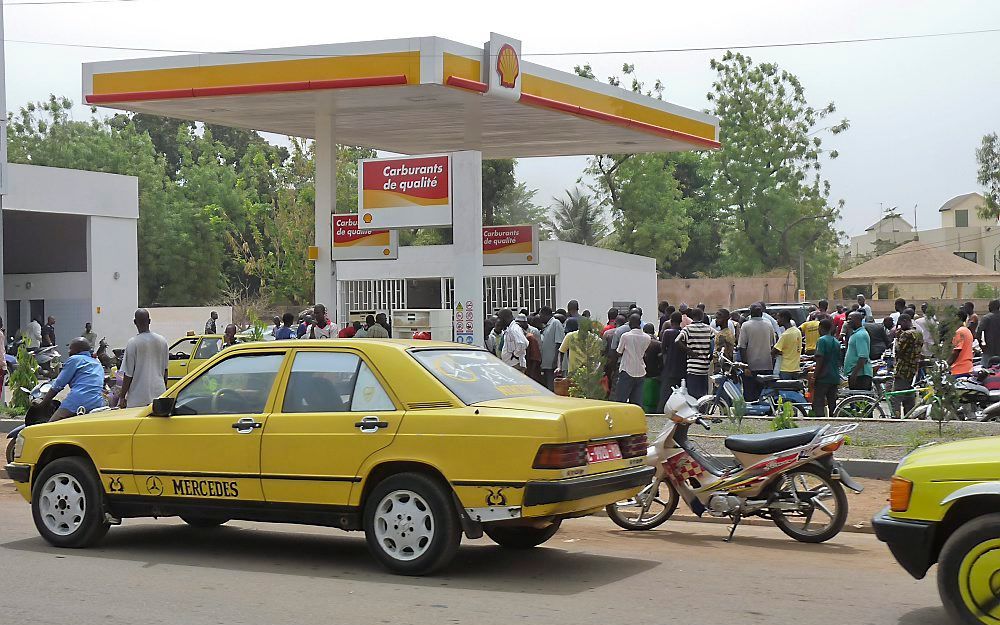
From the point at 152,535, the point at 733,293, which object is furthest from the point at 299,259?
the point at 152,535

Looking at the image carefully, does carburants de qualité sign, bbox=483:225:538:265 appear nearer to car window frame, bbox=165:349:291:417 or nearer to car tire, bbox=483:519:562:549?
car tire, bbox=483:519:562:549

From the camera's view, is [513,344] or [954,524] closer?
[954,524]

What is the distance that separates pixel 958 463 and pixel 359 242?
52.3 feet

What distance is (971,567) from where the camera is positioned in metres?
6.26

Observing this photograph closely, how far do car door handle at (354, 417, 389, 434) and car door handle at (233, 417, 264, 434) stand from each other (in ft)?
2.64

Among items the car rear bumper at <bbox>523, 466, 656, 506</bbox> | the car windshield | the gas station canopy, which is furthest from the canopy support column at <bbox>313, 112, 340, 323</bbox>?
the car rear bumper at <bbox>523, 466, 656, 506</bbox>

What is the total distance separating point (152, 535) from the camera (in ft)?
32.6

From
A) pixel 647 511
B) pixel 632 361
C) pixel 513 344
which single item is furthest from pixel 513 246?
pixel 647 511

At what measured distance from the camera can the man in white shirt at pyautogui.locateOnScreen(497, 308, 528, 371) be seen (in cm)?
1938

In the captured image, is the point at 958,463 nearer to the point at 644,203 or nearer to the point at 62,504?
the point at 62,504

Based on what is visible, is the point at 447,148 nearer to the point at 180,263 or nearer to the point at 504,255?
the point at 504,255

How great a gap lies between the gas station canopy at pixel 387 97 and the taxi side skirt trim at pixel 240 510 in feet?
37.4

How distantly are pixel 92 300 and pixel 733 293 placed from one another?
27362 mm

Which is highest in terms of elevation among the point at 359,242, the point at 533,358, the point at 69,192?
the point at 69,192
